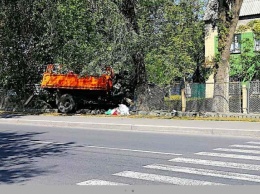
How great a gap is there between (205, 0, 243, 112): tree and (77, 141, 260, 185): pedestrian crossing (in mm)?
11321

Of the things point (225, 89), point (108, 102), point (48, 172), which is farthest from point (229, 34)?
point (48, 172)

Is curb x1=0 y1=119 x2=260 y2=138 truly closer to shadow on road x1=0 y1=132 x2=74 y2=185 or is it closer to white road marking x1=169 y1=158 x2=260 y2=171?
shadow on road x1=0 y1=132 x2=74 y2=185

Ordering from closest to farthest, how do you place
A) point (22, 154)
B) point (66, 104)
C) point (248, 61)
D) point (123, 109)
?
point (22, 154) → point (123, 109) → point (66, 104) → point (248, 61)

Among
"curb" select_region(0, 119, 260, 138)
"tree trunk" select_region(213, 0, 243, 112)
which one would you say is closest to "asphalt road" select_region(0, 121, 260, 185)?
"curb" select_region(0, 119, 260, 138)

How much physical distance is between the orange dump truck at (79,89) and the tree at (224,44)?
19.4 ft

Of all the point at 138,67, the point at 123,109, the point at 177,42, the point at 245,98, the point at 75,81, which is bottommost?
the point at 123,109

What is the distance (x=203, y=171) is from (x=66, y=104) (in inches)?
702

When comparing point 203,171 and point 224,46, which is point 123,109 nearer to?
point 224,46

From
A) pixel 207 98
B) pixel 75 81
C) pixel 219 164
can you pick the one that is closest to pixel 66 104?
pixel 75 81

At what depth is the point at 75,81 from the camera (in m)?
25.1

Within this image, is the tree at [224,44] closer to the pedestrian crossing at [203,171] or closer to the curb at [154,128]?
the curb at [154,128]

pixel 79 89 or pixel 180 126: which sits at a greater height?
pixel 79 89

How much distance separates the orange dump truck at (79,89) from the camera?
24733 millimetres

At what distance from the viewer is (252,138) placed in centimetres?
1405
